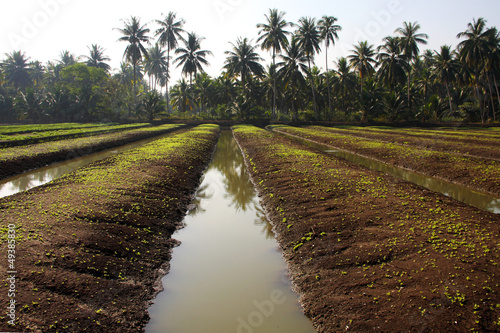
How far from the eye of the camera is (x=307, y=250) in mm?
6594

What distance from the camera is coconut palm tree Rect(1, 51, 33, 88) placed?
2776 inches

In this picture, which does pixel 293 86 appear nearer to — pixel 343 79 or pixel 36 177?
pixel 343 79

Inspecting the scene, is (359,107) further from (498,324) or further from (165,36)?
(498,324)

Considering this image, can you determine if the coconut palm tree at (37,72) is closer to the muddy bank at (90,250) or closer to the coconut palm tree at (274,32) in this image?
the coconut palm tree at (274,32)

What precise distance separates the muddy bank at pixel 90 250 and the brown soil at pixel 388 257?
2814 millimetres

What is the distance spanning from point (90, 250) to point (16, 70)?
276 ft

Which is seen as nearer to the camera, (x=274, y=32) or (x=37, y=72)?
(x=274, y=32)

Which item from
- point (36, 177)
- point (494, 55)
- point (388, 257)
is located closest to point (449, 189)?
point (388, 257)

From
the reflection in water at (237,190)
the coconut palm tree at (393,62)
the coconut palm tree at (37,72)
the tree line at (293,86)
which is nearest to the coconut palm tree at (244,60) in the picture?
the tree line at (293,86)

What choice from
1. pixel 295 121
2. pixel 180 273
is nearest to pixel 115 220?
pixel 180 273

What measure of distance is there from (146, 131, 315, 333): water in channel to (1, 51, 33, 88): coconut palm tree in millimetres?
80884

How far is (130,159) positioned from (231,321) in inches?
481

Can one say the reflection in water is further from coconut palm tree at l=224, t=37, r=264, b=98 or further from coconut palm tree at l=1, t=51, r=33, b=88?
coconut palm tree at l=1, t=51, r=33, b=88

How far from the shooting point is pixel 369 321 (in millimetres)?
4230
